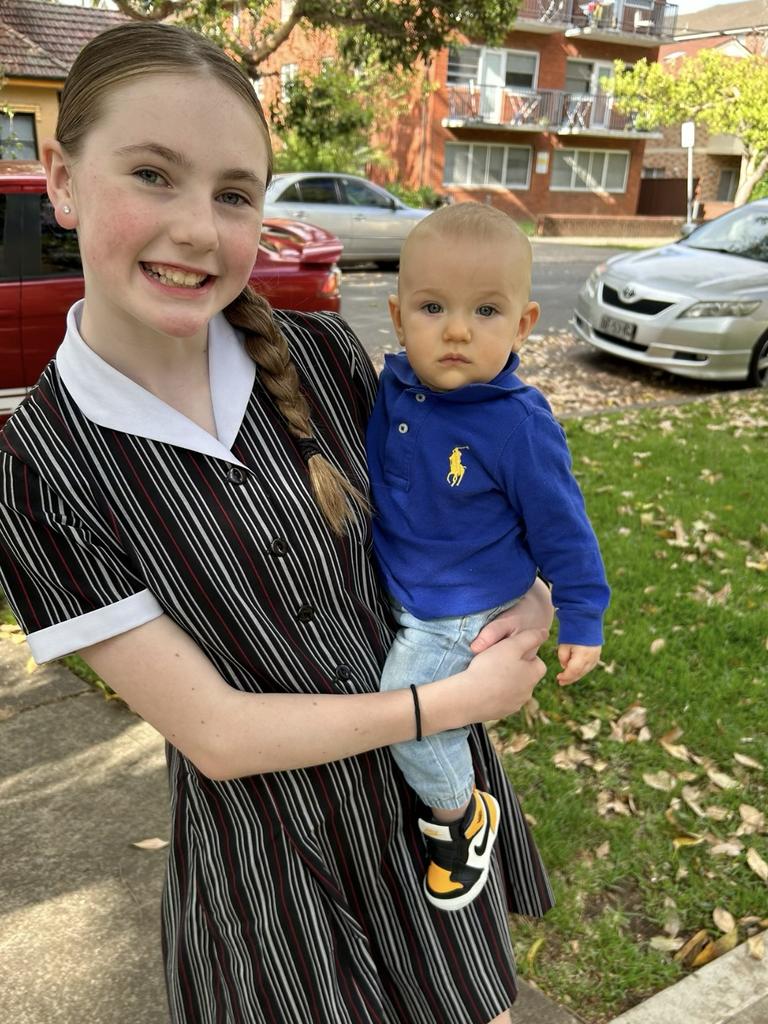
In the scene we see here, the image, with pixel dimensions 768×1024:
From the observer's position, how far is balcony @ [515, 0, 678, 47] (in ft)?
98.1

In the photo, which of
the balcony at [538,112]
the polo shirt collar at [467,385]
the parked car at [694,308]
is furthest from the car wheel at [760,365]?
the balcony at [538,112]

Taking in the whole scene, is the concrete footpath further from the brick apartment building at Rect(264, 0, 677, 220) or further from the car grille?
the brick apartment building at Rect(264, 0, 677, 220)

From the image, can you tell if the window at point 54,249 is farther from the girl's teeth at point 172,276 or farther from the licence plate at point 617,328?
the licence plate at point 617,328

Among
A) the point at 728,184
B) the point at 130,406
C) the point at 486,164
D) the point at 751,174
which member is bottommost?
the point at 728,184

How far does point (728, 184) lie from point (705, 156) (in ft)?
8.01

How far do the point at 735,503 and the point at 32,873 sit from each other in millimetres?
4672

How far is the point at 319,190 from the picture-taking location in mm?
15320

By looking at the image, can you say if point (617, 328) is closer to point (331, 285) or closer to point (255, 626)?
point (331, 285)

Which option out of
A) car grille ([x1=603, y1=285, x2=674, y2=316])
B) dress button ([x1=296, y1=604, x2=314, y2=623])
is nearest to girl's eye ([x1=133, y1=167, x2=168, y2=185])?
dress button ([x1=296, y1=604, x2=314, y2=623])

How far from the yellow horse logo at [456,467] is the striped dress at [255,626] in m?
0.15

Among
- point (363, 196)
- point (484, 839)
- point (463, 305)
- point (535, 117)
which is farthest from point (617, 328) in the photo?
point (535, 117)

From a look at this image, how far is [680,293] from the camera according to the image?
9.01 meters

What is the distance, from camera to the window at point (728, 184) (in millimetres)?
42750

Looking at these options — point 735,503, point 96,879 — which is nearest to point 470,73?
point 735,503
